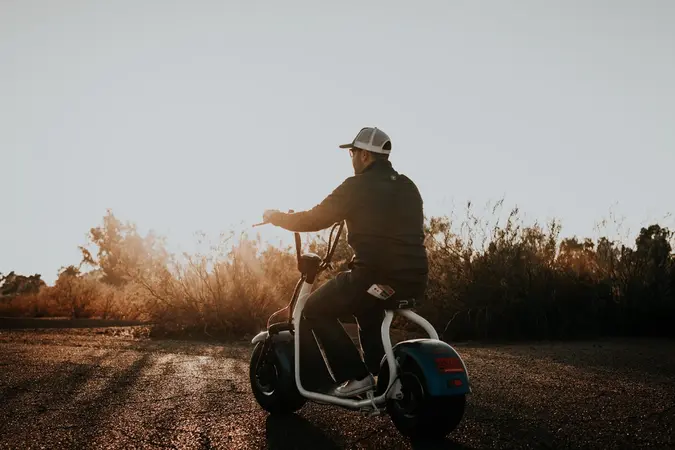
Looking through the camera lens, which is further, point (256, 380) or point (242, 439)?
point (256, 380)

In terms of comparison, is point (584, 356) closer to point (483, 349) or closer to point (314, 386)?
point (483, 349)

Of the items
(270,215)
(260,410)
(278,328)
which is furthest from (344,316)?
(260,410)

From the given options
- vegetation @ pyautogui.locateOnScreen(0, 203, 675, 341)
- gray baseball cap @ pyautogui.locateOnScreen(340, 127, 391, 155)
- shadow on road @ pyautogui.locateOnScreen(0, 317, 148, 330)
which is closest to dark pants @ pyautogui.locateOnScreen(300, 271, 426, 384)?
gray baseball cap @ pyautogui.locateOnScreen(340, 127, 391, 155)

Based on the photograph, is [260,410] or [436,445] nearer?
[436,445]

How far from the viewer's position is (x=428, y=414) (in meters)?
4.45

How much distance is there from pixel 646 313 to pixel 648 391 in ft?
23.0

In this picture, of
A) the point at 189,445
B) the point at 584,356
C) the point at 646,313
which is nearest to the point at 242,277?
the point at 584,356

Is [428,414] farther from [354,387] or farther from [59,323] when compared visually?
[59,323]

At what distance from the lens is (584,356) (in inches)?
399

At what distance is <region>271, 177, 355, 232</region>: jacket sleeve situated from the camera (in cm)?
506

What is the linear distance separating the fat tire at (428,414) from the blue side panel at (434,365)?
49 millimetres

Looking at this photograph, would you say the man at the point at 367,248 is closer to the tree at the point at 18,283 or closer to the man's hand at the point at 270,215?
the man's hand at the point at 270,215

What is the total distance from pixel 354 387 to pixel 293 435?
1.80ft

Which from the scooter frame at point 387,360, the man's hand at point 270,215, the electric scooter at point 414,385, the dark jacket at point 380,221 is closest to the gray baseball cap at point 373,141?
the dark jacket at point 380,221
